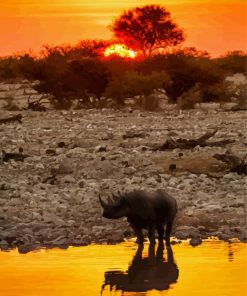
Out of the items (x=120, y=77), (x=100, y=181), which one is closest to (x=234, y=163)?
(x=100, y=181)

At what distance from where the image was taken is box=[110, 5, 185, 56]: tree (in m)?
61.0

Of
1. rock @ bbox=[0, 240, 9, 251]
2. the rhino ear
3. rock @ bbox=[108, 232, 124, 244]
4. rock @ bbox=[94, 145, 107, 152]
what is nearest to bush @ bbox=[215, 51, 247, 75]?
rock @ bbox=[94, 145, 107, 152]

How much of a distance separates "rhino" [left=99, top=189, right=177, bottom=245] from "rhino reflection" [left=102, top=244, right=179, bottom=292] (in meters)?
0.67

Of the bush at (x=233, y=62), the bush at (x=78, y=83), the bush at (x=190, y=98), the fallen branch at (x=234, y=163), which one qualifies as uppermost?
the bush at (x=233, y=62)

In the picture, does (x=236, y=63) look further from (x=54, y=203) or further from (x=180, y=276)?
(x=180, y=276)

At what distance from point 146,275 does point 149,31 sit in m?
51.1

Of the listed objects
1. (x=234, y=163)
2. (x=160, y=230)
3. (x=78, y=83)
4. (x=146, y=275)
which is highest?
(x=78, y=83)

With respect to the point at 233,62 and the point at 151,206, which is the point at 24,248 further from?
the point at 233,62

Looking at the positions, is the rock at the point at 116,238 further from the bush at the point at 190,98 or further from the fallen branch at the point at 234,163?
the bush at the point at 190,98

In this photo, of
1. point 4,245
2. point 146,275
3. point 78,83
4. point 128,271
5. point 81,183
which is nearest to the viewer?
point 146,275

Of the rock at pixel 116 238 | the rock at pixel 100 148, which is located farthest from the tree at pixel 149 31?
the rock at pixel 116 238

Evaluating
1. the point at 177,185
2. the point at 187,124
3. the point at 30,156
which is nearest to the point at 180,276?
the point at 177,185

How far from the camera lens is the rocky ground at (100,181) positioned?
505 inches

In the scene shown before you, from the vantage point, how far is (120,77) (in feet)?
158
